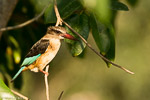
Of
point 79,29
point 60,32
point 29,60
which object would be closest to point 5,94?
point 79,29

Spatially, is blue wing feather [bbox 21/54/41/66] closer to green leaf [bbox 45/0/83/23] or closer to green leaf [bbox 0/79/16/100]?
green leaf [bbox 45/0/83/23]

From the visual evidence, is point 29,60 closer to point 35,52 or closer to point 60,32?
point 35,52

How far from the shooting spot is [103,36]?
3.03 metres

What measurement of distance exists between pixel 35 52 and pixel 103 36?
2.82 ft

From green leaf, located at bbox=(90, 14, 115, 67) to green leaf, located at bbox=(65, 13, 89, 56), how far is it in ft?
0.18

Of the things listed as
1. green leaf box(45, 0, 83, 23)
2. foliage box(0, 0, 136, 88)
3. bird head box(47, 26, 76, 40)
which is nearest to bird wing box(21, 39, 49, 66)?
bird head box(47, 26, 76, 40)

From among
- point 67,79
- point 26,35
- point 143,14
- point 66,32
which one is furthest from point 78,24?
point 67,79

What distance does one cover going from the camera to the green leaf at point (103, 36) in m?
2.99

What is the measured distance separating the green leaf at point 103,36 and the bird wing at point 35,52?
757 mm

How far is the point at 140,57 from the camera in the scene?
13.2m

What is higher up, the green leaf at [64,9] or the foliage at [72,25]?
the green leaf at [64,9]

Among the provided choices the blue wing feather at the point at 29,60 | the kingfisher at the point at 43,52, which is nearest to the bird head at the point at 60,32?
the kingfisher at the point at 43,52

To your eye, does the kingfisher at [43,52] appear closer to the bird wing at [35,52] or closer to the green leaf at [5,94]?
the bird wing at [35,52]

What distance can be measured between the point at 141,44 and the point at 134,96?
183 centimetres
